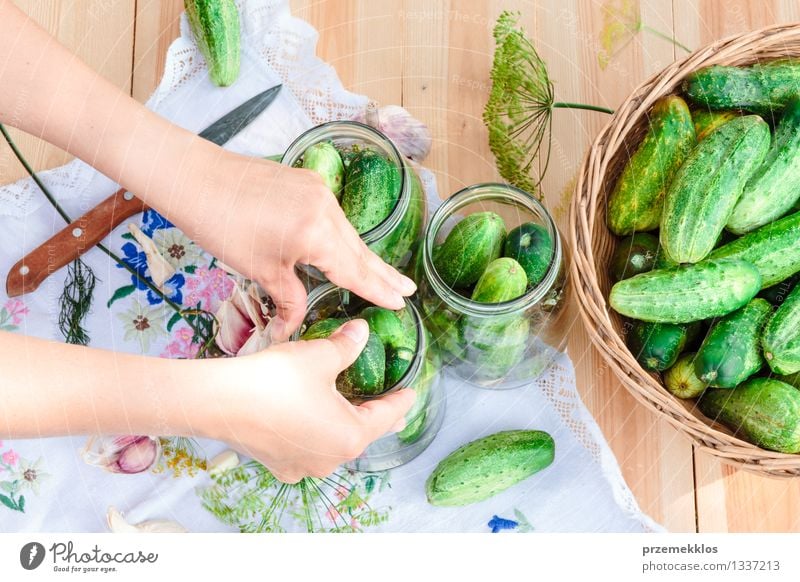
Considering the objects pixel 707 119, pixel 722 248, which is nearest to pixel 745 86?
pixel 707 119

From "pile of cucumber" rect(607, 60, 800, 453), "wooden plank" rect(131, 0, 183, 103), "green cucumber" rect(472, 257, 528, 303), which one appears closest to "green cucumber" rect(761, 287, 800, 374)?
"pile of cucumber" rect(607, 60, 800, 453)

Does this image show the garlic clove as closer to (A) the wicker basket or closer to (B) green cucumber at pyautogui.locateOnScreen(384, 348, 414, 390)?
(B) green cucumber at pyautogui.locateOnScreen(384, 348, 414, 390)

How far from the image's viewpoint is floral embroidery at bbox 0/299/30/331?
75cm

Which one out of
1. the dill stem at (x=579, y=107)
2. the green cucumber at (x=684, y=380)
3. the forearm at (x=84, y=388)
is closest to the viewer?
the forearm at (x=84, y=388)

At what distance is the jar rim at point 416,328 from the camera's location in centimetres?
59

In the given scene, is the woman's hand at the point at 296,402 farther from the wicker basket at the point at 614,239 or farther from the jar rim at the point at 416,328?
the wicker basket at the point at 614,239

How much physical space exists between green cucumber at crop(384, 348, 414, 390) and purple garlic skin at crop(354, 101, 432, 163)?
9.9 inches

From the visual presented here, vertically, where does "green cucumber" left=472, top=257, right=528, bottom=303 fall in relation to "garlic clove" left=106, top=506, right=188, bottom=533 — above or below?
above

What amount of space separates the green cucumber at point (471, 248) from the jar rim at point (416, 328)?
4 cm

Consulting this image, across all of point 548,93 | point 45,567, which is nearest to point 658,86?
point 548,93

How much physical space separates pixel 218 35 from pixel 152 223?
201mm

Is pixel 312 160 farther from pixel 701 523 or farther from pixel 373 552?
pixel 701 523

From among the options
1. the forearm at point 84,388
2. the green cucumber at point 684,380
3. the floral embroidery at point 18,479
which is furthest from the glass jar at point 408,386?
the floral embroidery at point 18,479

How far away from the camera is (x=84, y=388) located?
1.82ft
